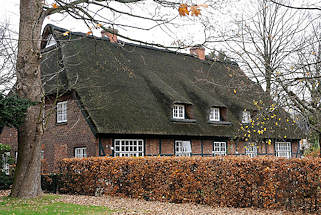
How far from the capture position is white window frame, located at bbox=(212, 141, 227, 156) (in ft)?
73.3

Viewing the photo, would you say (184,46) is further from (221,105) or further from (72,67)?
(221,105)

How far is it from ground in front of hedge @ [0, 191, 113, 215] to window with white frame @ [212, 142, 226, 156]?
40.3 ft

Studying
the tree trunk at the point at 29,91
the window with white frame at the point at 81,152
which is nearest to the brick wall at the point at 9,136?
the window with white frame at the point at 81,152

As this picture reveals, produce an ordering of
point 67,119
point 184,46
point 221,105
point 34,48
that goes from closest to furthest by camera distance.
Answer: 1. point 184,46
2. point 34,48
3. point 67,119
4. point 221,105

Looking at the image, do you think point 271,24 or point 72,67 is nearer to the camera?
point 72,67

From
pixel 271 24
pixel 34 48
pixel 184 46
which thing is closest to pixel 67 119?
pixel 34 48

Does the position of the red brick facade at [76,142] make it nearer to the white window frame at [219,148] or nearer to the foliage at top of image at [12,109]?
the white window frame at [219,148]

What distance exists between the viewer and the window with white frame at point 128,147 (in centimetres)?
1833

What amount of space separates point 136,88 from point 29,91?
909 centimetres

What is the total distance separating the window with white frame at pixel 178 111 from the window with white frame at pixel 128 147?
3247 mm

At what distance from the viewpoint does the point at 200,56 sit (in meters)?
30.1

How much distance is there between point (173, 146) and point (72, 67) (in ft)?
21.9

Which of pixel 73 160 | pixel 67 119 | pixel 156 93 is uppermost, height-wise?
pixel 156 93

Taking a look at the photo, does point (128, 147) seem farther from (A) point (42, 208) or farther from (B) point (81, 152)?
(A) point (42, 208)
